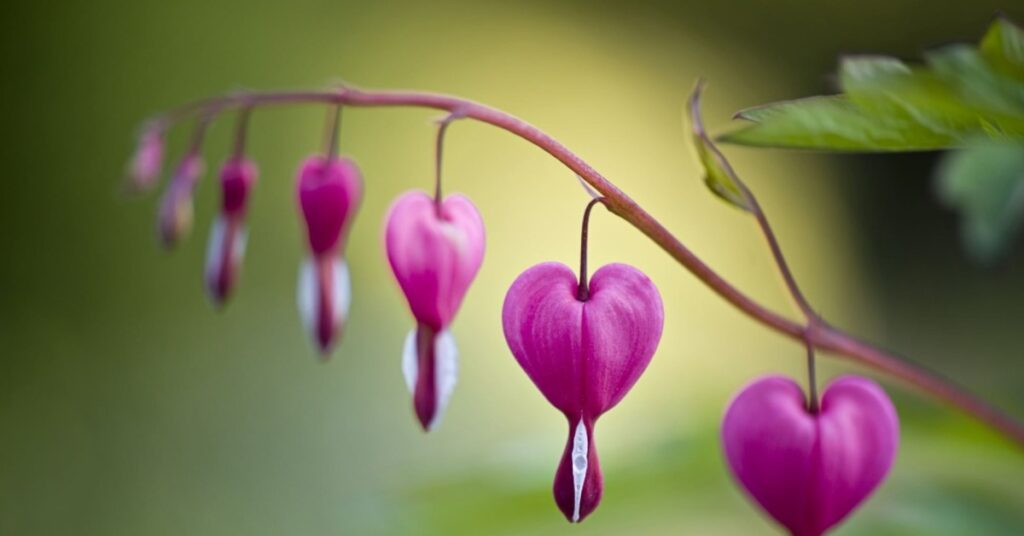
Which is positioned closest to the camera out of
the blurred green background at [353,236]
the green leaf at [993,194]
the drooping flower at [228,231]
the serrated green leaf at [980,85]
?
the serrated green leaf at [980,85]

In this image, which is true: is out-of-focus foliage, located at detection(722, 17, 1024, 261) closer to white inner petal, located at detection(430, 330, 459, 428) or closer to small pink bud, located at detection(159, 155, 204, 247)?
white inner petal, located at detection(430, 330, 459, 428)

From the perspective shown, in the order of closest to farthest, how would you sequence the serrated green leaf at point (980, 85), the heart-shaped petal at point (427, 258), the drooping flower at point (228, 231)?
the serrated green leaf at point (980, 85) < the heart-shaped petal at point (427, 258) < the drooping flower at point (228, 231)

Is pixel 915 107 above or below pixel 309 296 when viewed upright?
above

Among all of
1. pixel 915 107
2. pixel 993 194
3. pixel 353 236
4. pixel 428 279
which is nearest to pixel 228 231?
pixel 428 279

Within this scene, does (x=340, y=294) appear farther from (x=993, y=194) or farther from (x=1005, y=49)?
(x=993, y=194)

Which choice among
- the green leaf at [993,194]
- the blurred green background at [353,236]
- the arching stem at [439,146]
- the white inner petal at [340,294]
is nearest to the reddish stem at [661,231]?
the arching stem at [439,146]

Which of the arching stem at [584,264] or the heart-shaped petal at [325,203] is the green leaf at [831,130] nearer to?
the arching stem at [584,264]

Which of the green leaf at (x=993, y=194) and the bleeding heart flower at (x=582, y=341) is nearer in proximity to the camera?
the bleeding heart flower at (x=582, y=341)
